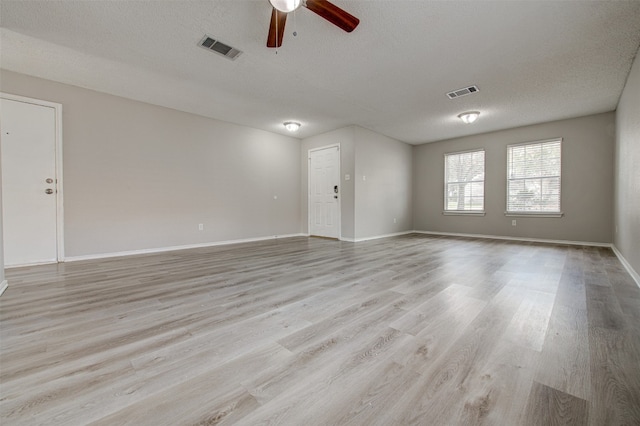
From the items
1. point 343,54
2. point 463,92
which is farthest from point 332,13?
point 463,92

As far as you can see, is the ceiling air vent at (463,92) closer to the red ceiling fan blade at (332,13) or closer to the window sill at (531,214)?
the red ceiling fan blade at (332,13)

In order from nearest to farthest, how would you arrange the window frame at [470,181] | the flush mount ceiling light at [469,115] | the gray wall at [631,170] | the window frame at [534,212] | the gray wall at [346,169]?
the gray wall at [631,170]
the flush mount ceiling light at [469,115]
the window frame at [534,212]
the gray wall at [346,169]
the window frame at [470,181]

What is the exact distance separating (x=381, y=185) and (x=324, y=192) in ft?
4.68

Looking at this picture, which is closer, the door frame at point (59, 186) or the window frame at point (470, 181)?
the door frame at point (59, 186)

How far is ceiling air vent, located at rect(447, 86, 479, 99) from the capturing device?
398 cm

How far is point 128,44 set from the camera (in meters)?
2.91

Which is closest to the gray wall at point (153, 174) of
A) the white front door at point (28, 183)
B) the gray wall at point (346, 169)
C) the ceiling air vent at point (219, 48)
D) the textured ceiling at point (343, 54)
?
the white front door at point (28, 183)

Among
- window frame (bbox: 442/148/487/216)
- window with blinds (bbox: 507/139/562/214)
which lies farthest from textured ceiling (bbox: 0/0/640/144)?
window frame (bbox: 442/148/487/216)

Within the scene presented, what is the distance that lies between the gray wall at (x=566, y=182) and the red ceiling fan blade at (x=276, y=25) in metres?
5.88

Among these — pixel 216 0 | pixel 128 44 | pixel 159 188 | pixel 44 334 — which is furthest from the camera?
pixel 159 188

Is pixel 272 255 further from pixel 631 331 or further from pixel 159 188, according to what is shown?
pixel 631 331

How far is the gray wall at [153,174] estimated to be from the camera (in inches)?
156

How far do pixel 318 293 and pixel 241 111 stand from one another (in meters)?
3.91

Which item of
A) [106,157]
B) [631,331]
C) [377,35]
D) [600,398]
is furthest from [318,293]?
[106,157]
